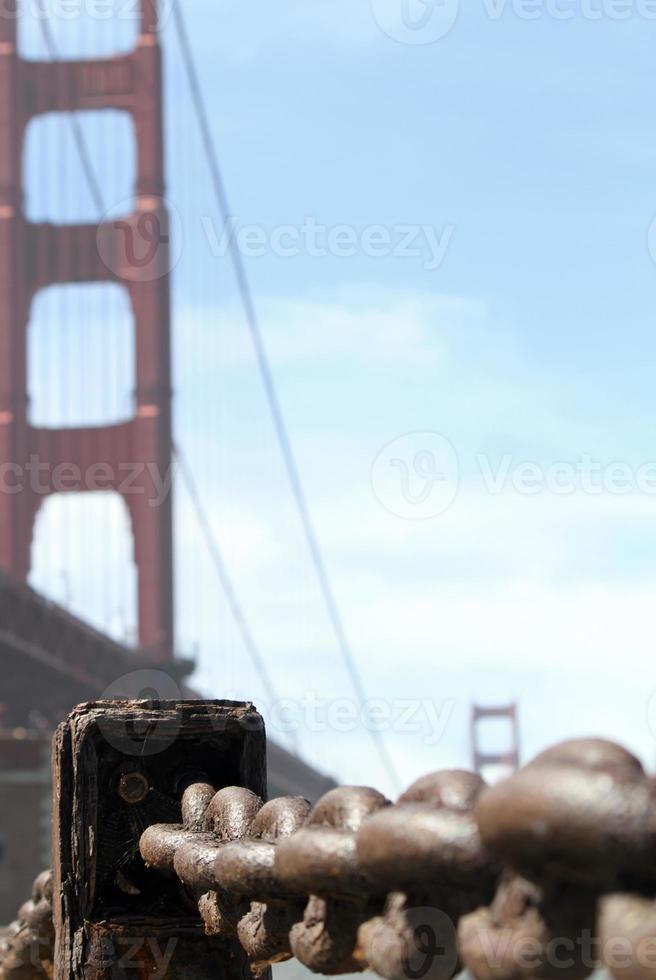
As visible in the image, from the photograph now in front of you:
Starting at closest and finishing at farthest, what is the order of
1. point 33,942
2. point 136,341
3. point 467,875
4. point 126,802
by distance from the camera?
1. point 467,875
2. point 126,802
3. point 33,942
4. point 136,341

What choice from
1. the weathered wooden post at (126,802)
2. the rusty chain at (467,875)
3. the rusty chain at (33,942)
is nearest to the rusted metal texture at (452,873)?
the rusty chain at (467,875)

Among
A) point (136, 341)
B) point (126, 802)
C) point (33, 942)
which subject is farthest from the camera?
point (136, 341)

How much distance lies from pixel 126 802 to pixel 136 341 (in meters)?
20.9

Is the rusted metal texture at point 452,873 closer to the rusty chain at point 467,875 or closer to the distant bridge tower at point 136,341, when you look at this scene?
the rusty chain at point 467,875

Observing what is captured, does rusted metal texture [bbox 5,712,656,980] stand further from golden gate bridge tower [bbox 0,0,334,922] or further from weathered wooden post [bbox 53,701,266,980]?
golden gate bridge tower [bbox 0,0,334,922]

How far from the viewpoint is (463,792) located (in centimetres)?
97

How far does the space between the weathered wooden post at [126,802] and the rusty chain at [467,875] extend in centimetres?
37

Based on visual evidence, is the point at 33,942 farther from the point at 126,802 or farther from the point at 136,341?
the point at 136,341

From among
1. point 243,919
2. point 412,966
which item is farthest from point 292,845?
point 243,919

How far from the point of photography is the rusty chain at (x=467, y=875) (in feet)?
2.58

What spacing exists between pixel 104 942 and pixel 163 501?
20486 mm

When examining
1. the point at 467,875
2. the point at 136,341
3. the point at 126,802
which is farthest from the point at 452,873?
the point at 136,341

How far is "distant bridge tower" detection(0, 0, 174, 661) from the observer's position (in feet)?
71.1

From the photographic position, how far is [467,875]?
92cm
